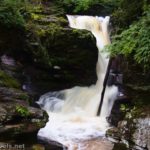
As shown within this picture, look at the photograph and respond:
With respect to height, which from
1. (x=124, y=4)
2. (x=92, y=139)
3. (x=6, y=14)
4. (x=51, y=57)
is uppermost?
(x=124, y=4)

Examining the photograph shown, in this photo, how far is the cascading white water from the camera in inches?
387

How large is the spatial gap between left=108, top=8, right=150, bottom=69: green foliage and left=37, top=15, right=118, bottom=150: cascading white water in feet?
2.82

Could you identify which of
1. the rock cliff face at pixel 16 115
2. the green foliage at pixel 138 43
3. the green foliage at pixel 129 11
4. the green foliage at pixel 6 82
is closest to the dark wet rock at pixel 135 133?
the green foliage at pixel 138 43

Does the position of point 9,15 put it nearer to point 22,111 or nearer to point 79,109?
point 22,111

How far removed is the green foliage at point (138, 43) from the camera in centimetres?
849

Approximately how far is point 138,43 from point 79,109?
4084 millimetres

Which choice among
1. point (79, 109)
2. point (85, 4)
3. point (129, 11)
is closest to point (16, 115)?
point (79, 109)

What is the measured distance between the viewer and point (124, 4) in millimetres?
11203

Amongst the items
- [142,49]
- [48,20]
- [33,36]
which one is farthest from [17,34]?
[48,20]

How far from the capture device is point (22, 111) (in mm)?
8016

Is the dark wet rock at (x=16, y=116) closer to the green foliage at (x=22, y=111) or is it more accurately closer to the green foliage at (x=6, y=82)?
the green foliage at (x=22, y=111)

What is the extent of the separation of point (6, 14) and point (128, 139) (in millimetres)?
4142

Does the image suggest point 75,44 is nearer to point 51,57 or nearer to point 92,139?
point 51,57

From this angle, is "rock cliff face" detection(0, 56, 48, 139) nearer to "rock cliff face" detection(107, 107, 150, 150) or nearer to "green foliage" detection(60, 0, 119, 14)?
"rock cliff face" detection(107, 107, 150, 150)
